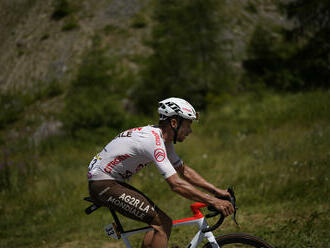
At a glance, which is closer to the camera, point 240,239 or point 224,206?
point 224,206

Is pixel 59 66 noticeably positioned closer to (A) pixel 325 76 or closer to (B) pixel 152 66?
(B) pixel 152 66

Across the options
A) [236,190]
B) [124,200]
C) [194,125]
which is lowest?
[194,125]

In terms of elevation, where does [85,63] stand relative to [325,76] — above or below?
above

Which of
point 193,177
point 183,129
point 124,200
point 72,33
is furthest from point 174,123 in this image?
point 72,33

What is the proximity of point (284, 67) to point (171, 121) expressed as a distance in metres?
22.8

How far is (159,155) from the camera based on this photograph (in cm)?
355

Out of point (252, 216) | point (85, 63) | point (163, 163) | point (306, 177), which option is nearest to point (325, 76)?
point (85, 63)

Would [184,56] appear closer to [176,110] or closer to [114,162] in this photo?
[176,110]

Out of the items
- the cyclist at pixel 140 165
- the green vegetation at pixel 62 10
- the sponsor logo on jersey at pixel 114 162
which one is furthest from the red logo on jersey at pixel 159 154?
the green vegetation at pixel 62 10

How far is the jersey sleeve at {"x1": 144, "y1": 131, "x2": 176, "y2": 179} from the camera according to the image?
11.5 feet

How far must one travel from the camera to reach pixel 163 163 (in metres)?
3.52

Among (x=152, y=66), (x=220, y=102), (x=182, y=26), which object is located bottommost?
(x=220, y=102)

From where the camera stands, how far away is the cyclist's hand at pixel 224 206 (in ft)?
11.2

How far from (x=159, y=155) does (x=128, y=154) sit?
1.27ft
